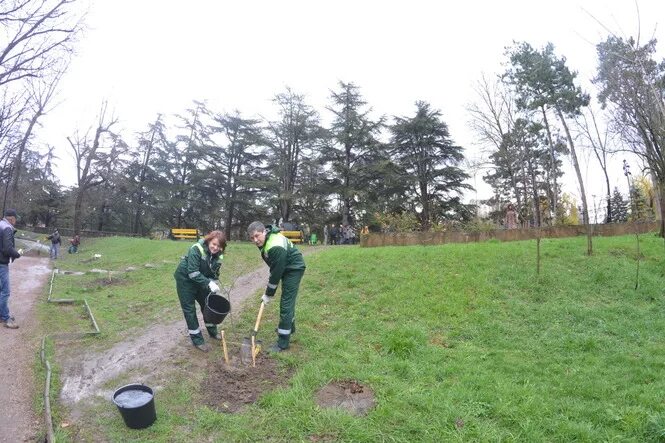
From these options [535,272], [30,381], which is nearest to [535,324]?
[535,272]

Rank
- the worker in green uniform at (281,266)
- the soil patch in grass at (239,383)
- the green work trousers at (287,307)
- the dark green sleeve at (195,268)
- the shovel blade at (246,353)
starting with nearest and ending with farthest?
the soil patch in grass at (239,383) < the shovel blade at (246,353) < the dark green sleeve at (195,268) < the worker in green uniform at (281,266) < the green work trousers at (287,307)

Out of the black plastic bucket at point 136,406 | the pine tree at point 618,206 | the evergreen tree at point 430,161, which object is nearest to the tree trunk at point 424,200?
the evergreen tree at point 430,161

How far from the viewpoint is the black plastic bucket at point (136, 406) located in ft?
12.1

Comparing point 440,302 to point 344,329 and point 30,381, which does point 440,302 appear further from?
point 30,381

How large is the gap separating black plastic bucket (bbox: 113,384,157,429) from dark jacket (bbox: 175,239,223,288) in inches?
63.3

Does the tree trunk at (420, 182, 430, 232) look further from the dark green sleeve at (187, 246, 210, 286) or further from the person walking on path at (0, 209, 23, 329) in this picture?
the person walking on path at (0, 209, 23, 329)

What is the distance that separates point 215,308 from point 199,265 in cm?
61

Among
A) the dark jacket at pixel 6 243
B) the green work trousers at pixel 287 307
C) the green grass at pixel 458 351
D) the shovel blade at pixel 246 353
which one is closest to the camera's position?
the green grass at pixel 458 351

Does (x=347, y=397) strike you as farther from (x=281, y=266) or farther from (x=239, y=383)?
(x=281, y=266)

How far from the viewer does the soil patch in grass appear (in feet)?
14.3

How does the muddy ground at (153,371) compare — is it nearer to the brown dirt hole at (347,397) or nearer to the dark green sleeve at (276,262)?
the brown dirt hole at (347,397)

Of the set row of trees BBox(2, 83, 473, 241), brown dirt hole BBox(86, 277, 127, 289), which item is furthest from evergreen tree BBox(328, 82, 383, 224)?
brown dirt hole BBox(86, 277, 127, 289)

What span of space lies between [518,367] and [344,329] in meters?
2.69

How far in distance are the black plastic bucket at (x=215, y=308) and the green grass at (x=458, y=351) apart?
0.62m
